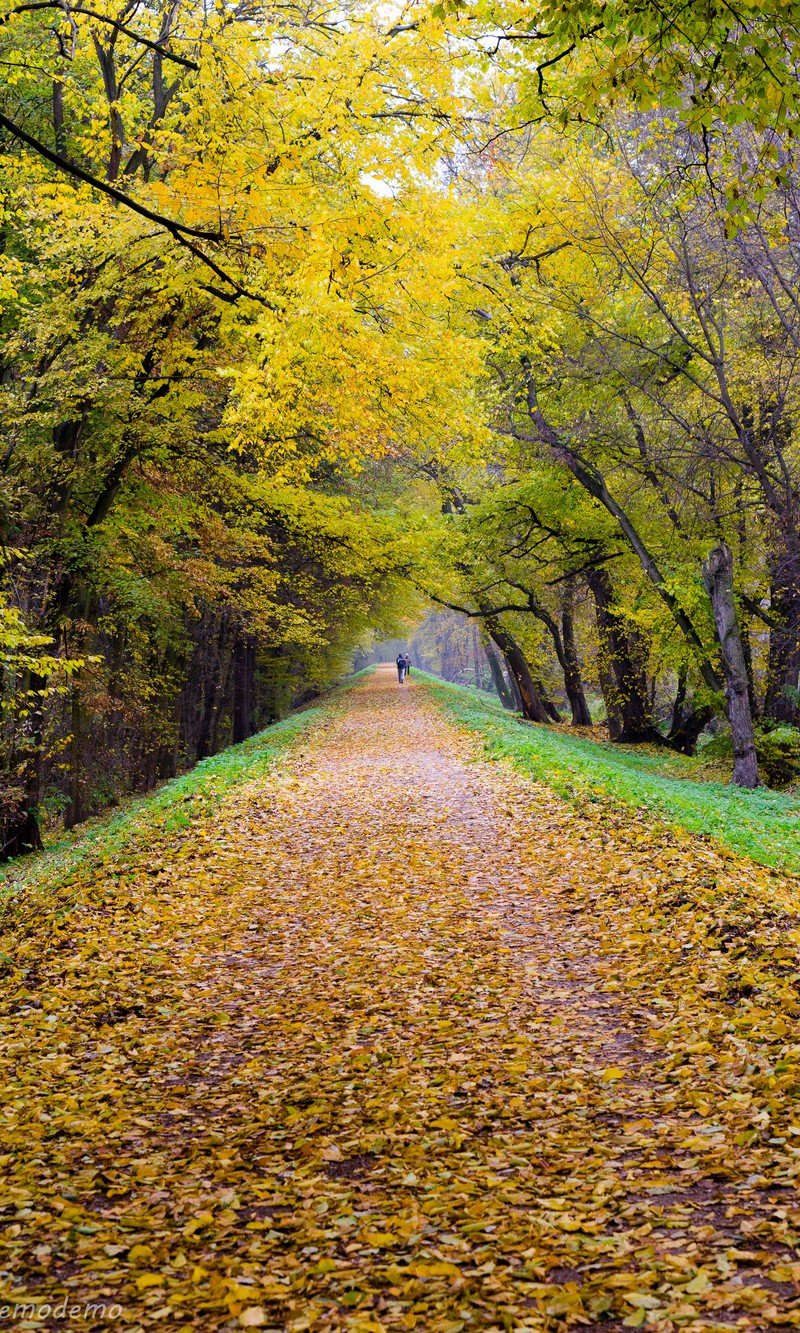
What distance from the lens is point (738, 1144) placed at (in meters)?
3.80

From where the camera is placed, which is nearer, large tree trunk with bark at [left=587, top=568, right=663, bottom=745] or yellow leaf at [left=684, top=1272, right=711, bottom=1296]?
yellow leaf at [left=684, top=1272, right=711, bottom=1296]

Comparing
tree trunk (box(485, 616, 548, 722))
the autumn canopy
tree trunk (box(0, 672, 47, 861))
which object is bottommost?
tree trunk (box(0, 672, 47, 861))

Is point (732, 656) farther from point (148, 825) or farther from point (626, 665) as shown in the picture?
point (148, 825)

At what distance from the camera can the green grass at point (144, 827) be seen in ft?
31.8

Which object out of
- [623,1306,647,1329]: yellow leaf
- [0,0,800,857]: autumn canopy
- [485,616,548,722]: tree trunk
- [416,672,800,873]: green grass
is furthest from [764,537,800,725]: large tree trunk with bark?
[623,1306,647,1329]: yellow leaf

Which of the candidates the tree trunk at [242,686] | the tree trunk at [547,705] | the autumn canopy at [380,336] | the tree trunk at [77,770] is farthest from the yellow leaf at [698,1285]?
the tree trunk at [547,705]

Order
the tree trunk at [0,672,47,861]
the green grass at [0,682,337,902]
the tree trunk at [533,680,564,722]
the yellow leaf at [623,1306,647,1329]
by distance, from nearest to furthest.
A: the yellow leaf at [623,1306,647,1329] → the green grass at [0,682,337,902] → the tree trunk at [0,672,47,861] → the tree trunk at [533,680,564,722]

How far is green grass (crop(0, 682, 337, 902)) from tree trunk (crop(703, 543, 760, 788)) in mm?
→ 8363

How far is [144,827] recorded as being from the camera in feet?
35.2

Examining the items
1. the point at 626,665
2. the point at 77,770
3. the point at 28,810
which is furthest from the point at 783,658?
the point at 28,810

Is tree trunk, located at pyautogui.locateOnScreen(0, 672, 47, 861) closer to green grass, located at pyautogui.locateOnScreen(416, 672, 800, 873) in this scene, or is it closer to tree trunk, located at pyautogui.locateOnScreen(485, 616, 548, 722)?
green grass, located at pyautogui.locateOnScreen(416, 672, 800, 873)

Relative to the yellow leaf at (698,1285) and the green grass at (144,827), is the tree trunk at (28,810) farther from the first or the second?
the yellow leaf at (698,1285)

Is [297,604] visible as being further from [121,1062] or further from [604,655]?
[121,1062]

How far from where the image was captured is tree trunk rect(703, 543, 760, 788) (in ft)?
49.5
